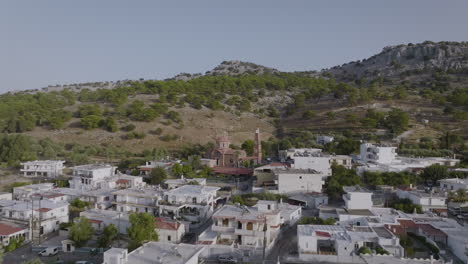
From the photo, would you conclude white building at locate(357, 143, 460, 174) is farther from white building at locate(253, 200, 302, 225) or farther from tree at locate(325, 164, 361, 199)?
white building at locate(253, 200, 302, 225)

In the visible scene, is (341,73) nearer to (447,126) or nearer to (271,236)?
(447,126)

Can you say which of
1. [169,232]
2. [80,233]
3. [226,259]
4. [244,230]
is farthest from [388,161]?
[80,233]

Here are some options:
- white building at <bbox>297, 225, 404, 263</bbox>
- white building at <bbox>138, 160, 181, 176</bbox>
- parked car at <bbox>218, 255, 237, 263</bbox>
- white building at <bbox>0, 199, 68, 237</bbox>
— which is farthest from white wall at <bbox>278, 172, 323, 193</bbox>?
white building at <bbox>0, 199, 68, 237</bbox>

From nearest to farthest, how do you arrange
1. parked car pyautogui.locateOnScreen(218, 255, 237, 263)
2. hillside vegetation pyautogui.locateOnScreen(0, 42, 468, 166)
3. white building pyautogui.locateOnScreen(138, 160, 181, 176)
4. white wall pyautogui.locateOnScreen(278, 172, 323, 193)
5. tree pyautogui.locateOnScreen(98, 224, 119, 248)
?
parked car pyautogui.locateOnScreen(218, 255, 237, 263)
tree pyautogui.locateOnScreen(98, 224, 119, 248)
white wall pyautogui.locateOnScreen(278, 172, 323, 193)
white building pyautogui.locateOnScreen(138, 160, 181, 176)
hillside vegetation pyautogui.locateOnScreen(0, 42, 468, 166)

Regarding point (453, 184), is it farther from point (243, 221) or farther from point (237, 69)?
point (237, 69)

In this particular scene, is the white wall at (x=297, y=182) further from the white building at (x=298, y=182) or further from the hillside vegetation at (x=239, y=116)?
the hillside vegetation at (x=239, y=116)

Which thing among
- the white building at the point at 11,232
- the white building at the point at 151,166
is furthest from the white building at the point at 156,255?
the white building at the point at 151,166
